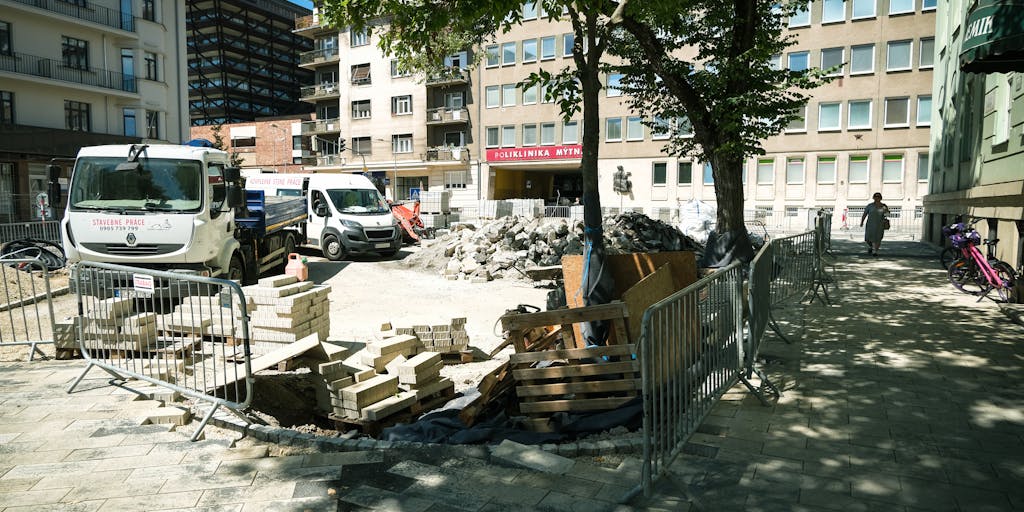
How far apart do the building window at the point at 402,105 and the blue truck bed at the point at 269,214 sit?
33.1 m

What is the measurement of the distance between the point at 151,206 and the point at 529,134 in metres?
38.1

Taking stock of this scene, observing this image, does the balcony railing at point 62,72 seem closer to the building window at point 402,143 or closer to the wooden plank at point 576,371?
the building window at point 402,143

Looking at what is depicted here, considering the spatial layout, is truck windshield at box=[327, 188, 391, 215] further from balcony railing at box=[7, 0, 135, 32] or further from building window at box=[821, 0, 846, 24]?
building window at box=[821, 0, 846, 24]

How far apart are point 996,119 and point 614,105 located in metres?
31.9

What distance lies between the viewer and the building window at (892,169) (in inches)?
1442

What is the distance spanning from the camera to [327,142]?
55812mm

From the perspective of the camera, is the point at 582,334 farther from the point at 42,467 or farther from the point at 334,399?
the point at 42,467

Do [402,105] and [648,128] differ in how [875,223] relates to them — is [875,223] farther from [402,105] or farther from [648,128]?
[402,105]

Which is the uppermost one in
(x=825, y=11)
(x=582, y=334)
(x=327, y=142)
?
(x=825, y=11)

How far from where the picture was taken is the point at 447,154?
49844 mm

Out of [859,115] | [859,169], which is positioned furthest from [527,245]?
[859,115]

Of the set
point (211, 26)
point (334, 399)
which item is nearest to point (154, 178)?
point (334, 399)

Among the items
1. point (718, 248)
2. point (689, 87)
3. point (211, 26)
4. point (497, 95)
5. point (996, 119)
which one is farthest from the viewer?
point (211, 26)

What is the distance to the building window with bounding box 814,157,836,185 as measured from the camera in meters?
38.3
